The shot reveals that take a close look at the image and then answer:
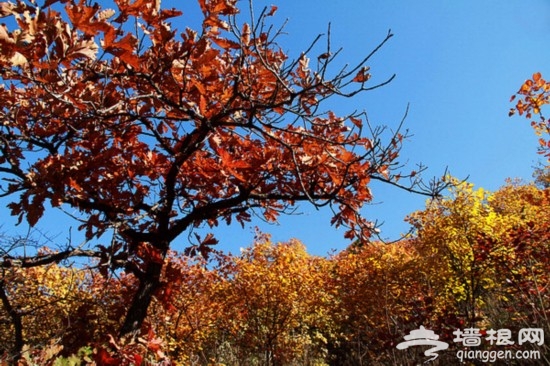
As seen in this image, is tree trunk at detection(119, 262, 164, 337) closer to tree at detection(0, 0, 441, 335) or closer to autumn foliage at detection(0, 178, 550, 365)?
tree at detection(0, 0, 441, 335)

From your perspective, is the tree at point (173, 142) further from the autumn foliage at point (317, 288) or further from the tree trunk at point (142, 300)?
the autumn foliage at point (317, 288)

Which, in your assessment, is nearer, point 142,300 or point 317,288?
point 142,300

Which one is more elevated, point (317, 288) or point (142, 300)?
point (317, 288)

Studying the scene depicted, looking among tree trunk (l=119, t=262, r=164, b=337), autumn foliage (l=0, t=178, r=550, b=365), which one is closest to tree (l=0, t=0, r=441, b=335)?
tree trunk (l=119, t=262, r=164, b=337)

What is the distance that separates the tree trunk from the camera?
2.52 meters

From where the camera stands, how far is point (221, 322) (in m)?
9.94

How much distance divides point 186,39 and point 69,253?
1.62 m

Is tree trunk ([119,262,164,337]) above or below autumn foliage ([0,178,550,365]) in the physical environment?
below

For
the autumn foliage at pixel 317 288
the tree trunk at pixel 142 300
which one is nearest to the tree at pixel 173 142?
the tree trunk at pixel 142 300

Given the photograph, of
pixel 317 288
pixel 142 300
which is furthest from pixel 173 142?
pixel 317 288

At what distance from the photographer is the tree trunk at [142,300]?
2.52 metres

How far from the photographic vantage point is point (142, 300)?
8.61 ft

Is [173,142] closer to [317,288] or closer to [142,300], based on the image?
[142,300]

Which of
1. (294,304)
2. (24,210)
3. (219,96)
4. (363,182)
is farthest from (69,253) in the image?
(294,304)
